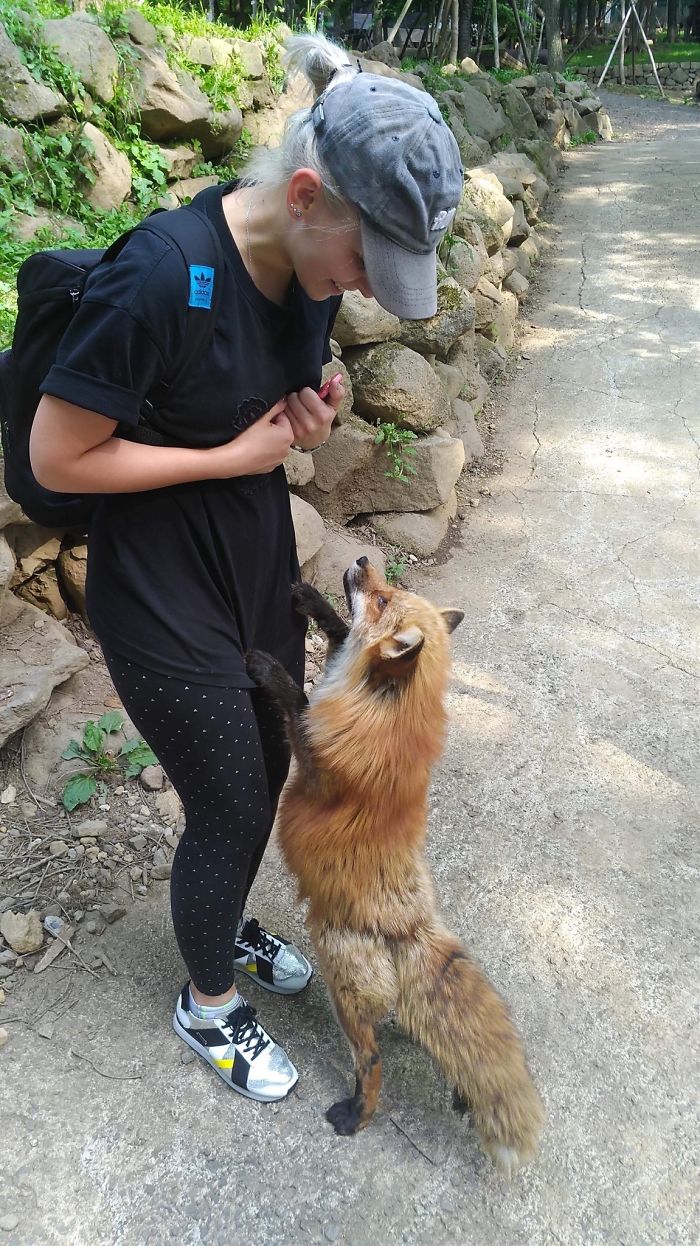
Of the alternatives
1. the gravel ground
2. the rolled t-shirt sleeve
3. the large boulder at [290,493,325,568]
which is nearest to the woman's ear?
the rolled t-shirt sleeve

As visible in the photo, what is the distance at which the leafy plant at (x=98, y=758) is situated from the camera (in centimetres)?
302

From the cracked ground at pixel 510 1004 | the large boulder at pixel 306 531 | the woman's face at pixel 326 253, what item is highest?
the woman's face at pixel 326 253

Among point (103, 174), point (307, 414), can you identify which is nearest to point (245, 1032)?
point (307, 414)

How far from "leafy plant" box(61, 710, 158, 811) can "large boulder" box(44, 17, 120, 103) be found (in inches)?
151

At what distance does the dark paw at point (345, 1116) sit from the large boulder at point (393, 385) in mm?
3769

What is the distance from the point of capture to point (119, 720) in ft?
10.6

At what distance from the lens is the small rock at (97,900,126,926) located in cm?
271

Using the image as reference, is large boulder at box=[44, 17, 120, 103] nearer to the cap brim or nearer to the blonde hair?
the blonde hair

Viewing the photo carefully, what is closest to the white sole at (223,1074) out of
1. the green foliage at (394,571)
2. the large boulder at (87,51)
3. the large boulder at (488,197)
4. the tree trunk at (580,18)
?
the green foliage at (394,571)

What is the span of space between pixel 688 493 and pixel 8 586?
4.61 meters

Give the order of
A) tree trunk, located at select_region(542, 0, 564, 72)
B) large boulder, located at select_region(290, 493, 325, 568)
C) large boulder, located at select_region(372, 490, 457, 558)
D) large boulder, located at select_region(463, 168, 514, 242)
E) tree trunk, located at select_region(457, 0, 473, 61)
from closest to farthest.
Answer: large boulder, located at select_region(290, 493, 325, 568), large boulder, located at select_region(372, 490, 457, 558), large boulder, located at select_region(463, 168, 514, 242), tree trunk, located at select_region(457, 0, 473, 61), tree trunk, located at select_region(542, 0, 564, 72)

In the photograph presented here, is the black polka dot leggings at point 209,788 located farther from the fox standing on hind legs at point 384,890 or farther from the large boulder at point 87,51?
the large boulder at point 87,51

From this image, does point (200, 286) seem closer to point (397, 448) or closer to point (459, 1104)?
point (459, 1104)

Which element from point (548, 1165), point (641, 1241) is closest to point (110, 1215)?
point (548, 1165)
